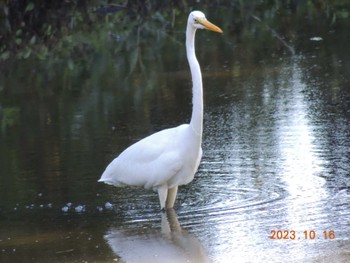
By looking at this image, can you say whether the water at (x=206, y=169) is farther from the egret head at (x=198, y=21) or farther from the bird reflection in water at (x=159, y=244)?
the egret head at (x=198, y=21)

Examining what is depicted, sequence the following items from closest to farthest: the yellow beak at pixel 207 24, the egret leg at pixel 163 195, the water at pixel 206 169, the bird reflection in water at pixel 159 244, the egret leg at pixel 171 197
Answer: the bird reflection in water at pixel 159 244
the water at pixel 206 169
the yellow beak at pixel 207 24
the egret leg at pixel 163 195
the egret leg at pixel 171 197

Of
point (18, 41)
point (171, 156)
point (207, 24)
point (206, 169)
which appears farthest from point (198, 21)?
point (18, 41)

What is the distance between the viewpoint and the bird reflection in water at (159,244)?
21.5 ft

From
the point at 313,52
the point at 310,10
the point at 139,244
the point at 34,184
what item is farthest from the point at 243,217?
the point at 310,10

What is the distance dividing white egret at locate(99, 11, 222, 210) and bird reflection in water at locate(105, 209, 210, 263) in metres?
0.32

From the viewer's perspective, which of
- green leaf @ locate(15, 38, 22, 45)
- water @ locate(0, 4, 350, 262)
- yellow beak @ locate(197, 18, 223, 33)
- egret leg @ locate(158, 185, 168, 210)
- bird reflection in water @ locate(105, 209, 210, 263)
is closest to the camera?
bird reflection in water @ locate(105, 209, 210, 263)

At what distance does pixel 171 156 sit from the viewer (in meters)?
7.59

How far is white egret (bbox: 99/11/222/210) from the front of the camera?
7.51 m

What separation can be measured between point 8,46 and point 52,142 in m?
6.25

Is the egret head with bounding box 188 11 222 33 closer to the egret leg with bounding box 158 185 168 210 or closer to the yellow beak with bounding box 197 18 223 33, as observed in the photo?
the yellow beak with bounding box 197 18 223 33

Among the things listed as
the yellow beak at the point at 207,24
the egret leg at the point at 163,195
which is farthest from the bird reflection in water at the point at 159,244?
the yellow beak at the point at 207,24

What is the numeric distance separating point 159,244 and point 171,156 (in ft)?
3.03

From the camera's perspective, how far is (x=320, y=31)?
1600cm

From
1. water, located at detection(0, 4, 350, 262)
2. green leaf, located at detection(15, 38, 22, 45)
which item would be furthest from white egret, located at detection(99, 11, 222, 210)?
green leaf, located at detection(15, 38, 22, 45)
